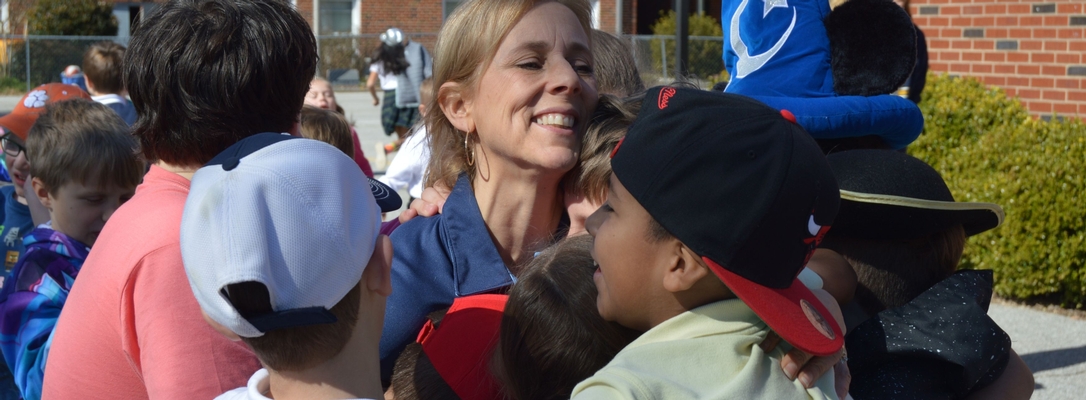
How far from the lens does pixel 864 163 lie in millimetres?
2045

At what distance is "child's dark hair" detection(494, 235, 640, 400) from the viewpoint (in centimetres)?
174

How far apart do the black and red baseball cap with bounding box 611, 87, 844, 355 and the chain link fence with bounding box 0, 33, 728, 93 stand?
16507mm

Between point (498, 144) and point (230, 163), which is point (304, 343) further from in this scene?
point (498, 144)

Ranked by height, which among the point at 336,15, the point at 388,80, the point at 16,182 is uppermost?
the point at 16,182

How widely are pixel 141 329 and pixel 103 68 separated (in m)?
5.35

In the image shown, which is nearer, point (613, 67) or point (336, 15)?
point (613, 67)

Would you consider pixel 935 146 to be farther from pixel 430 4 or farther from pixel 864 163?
pixel 430 4

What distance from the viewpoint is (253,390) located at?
61.9 inches

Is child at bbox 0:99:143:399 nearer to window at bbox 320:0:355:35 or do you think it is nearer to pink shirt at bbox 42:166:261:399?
pink shirt at bbox 42:166:261:399

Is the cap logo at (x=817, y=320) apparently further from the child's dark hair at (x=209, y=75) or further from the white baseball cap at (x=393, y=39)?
the white baseball cap at (x=393, y=39)

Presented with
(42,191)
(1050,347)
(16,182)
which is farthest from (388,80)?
(42,191)

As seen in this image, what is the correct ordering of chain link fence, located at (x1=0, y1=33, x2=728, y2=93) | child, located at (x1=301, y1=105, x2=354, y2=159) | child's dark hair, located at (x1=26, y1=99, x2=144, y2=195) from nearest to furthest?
1. child's dark hair, located at (x1=26, y1=99, x2=144, y2=195)
2. child, located at (x1=301, y1=105, x2=354, y2=159)
3. chain link fence, located at (x1=0, y1=33, x2=728, y2=93)

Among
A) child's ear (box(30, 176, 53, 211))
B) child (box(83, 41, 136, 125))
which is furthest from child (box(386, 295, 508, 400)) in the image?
child (box(83, 41, 136, 125))

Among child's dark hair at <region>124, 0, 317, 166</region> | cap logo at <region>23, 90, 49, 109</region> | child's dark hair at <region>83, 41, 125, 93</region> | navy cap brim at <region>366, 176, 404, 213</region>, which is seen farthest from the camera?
child's dark hair at <region>83, 41, 125, 93</region>
